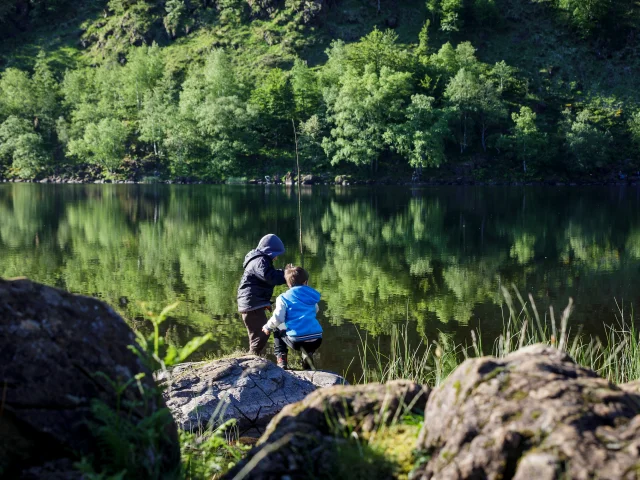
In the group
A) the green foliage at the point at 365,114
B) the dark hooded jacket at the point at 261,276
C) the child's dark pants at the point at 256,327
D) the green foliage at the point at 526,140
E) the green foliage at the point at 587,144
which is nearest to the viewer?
the dark hooded jacket at the point at 261,276

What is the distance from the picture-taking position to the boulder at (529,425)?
8.46 feet

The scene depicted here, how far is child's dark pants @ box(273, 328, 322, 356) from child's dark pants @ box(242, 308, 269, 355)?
0.95 meters

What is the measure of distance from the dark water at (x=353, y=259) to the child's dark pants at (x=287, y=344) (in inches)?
103

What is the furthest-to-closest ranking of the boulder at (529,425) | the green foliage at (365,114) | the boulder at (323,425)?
the green foliage at (365,114)
the boulder at (323,425)
the boulder at (529,425)

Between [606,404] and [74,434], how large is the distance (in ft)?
9.00

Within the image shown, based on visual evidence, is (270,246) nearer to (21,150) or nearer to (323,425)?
(323,425)

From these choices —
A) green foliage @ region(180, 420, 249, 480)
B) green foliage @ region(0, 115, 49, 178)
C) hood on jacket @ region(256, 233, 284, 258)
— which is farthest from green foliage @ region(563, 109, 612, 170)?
green foliage @ region(180, 420, 249, 480)

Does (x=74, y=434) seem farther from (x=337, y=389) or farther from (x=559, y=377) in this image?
(x=559, y=377)

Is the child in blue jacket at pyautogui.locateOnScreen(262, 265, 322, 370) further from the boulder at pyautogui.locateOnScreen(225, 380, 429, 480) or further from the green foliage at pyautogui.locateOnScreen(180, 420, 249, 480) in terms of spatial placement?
the boulder at pyautogui.locateOnScreen(225, 380, 429, 480)

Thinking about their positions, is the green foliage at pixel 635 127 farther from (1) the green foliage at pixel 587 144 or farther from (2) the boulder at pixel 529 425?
(2) the boulder at pixel 529 425

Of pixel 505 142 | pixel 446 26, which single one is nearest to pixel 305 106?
pixel 505 142

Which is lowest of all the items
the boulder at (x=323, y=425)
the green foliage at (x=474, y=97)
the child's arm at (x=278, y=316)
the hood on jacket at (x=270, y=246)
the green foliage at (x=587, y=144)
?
the child's arm at (x=278, y=316)

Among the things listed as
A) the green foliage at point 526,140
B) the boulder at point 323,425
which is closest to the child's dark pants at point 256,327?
the boulder at point 323,425

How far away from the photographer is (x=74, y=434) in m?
3.26
